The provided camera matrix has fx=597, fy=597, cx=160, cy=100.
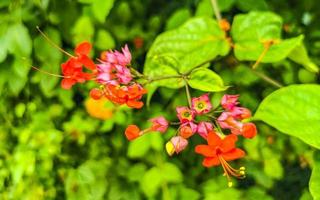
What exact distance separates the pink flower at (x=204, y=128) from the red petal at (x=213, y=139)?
0.9 inches

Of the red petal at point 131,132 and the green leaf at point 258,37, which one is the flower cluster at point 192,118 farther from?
the green leaf at point 258,37

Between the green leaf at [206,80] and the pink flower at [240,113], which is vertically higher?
the green leaf at [206,80]

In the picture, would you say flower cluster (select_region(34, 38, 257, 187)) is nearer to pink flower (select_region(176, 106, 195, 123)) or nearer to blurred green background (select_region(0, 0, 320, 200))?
pink flower (select_region(176, 106, 195, 123))

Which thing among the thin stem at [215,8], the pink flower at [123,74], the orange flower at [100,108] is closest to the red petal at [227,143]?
the pink flower at [123,74]

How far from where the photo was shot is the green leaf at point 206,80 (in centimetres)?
119

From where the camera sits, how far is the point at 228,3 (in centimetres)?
162

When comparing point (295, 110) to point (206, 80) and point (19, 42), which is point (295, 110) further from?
point (19, 42)

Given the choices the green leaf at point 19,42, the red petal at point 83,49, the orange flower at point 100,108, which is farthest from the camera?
the orange flower at point 100,108

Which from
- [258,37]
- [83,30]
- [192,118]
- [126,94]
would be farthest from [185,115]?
[83,30]

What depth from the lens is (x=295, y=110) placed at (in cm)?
112

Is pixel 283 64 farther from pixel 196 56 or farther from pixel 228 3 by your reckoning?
pixel 196 56

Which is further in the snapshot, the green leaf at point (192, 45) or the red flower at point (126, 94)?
the green leaf at point (192, 45)

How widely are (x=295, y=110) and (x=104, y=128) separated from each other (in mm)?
669

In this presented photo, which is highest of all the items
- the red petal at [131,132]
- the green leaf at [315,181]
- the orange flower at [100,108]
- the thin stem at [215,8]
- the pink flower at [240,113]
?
the red petal at [131,132]
